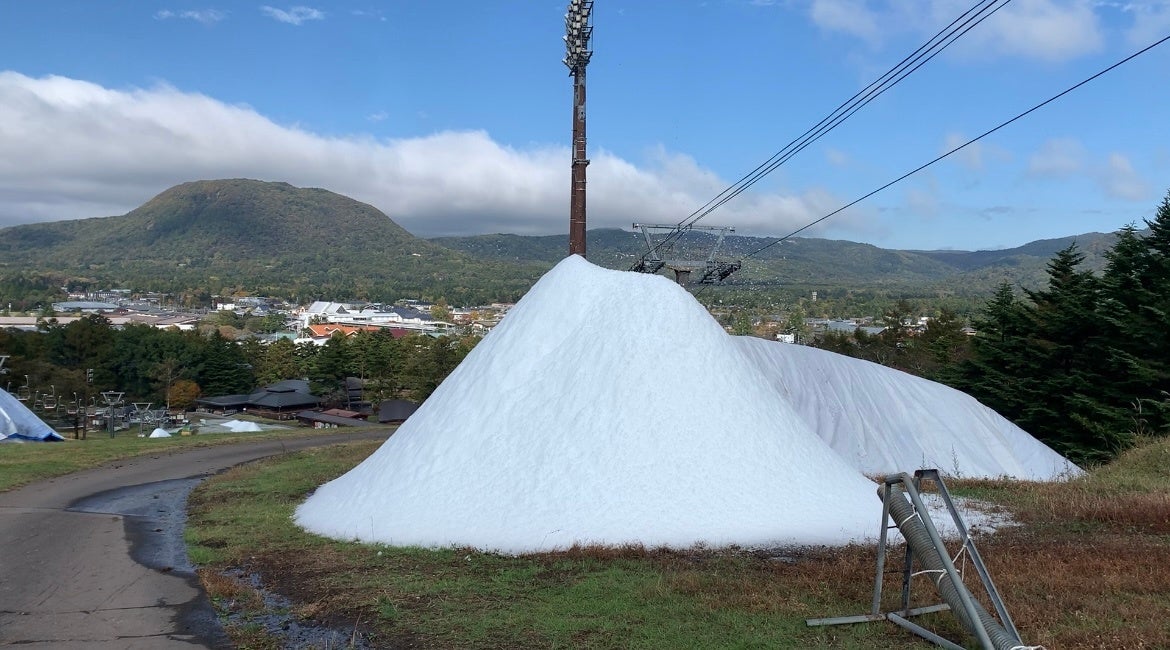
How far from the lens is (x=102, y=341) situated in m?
75.9

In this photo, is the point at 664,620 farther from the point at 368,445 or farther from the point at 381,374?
the point at 381,374

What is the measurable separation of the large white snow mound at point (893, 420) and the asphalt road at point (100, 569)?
38.6ft

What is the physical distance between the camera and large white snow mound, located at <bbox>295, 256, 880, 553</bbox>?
9.82 m

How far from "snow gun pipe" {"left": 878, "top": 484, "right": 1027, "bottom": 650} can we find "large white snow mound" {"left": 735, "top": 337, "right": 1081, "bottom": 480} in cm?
1080

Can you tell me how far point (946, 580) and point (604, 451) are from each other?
5294 millimetres

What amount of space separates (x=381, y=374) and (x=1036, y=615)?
224 feet

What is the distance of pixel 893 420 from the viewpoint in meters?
A: 18.3

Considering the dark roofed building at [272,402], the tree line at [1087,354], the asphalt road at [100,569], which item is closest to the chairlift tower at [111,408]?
the dark roofed building at [272,402]

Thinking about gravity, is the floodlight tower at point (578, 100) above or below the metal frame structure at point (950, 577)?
above

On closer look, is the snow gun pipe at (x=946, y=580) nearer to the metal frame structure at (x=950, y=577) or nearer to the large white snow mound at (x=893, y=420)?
the metal frame structure at (x=950, y=577)

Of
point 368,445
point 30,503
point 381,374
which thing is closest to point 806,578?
point 30,503

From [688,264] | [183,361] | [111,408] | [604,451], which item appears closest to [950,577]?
[604,451]

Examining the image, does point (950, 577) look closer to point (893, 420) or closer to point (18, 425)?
point (893, 420)

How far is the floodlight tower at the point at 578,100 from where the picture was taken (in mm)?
17016
